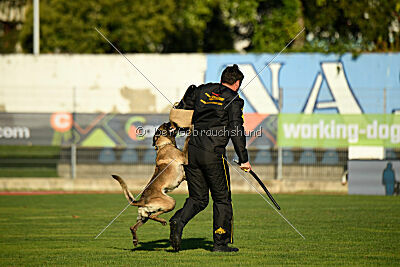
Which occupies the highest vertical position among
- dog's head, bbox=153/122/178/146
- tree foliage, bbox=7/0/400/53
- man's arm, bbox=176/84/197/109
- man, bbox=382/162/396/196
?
tree foliage, bbox=7/0/400/53

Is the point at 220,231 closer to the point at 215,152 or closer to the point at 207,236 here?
the point at 215,152

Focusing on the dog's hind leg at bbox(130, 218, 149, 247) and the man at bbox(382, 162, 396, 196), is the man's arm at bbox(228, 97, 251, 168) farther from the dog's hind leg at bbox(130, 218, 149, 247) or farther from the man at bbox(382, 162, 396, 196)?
the man at bbox(382, 162, 396, 196)

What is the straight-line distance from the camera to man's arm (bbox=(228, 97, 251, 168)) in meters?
8.68

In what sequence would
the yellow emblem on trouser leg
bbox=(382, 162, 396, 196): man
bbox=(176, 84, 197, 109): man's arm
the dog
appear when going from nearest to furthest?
1. the yellow emblem on trouser leg
2. bbox=(176, 84, 197, 109): man's arm
3. the dog
4. bbox=(382, 162, 396, 196): man

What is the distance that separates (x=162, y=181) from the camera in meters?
9.32

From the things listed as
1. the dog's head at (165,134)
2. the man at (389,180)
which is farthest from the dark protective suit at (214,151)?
the man at (389,180)

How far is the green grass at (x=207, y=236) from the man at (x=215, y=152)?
374 mm

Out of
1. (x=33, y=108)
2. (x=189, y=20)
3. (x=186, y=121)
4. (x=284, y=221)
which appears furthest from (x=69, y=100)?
(x=189, y=20)

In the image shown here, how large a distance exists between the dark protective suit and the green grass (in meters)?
0.49

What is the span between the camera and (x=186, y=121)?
918cm

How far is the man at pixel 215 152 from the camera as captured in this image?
8750mm

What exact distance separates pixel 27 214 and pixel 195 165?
19.8 ft

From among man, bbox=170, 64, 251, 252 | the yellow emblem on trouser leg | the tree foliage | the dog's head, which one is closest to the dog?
the dog's head

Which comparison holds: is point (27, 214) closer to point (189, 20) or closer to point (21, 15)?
point (189, 20)
